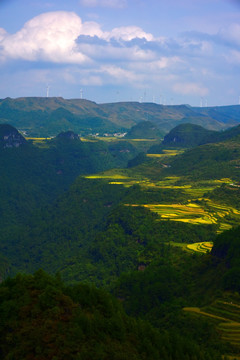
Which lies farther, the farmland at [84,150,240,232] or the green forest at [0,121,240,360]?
the farmland at [84,150,240,232]

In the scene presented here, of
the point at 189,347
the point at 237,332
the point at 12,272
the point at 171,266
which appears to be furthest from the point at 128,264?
the point at 189,347

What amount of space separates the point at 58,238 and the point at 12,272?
32.9 meters

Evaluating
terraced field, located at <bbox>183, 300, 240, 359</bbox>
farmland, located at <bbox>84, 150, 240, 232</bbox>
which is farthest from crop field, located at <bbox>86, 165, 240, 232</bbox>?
terraced field, located at <bbox>183, 300, 240, 359</bbox>

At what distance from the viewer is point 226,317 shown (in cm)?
5931

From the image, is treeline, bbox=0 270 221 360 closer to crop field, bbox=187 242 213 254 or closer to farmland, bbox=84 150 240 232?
crop field, bbox=187 242 213 254

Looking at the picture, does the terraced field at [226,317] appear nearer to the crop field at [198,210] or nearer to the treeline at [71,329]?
the treeline at [71,329]

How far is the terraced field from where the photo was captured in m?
54.4

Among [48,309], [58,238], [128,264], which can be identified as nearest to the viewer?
[48,309]

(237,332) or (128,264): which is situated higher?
(237,332)

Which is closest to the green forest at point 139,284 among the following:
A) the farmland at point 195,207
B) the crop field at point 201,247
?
the crop field at point 201,247

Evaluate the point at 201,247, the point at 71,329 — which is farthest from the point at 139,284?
the point at 71,329

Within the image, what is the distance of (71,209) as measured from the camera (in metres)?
197

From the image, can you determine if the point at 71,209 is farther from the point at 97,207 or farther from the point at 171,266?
the point at 171,266

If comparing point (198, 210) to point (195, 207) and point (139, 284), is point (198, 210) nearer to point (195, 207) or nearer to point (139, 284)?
point (195, 207)
